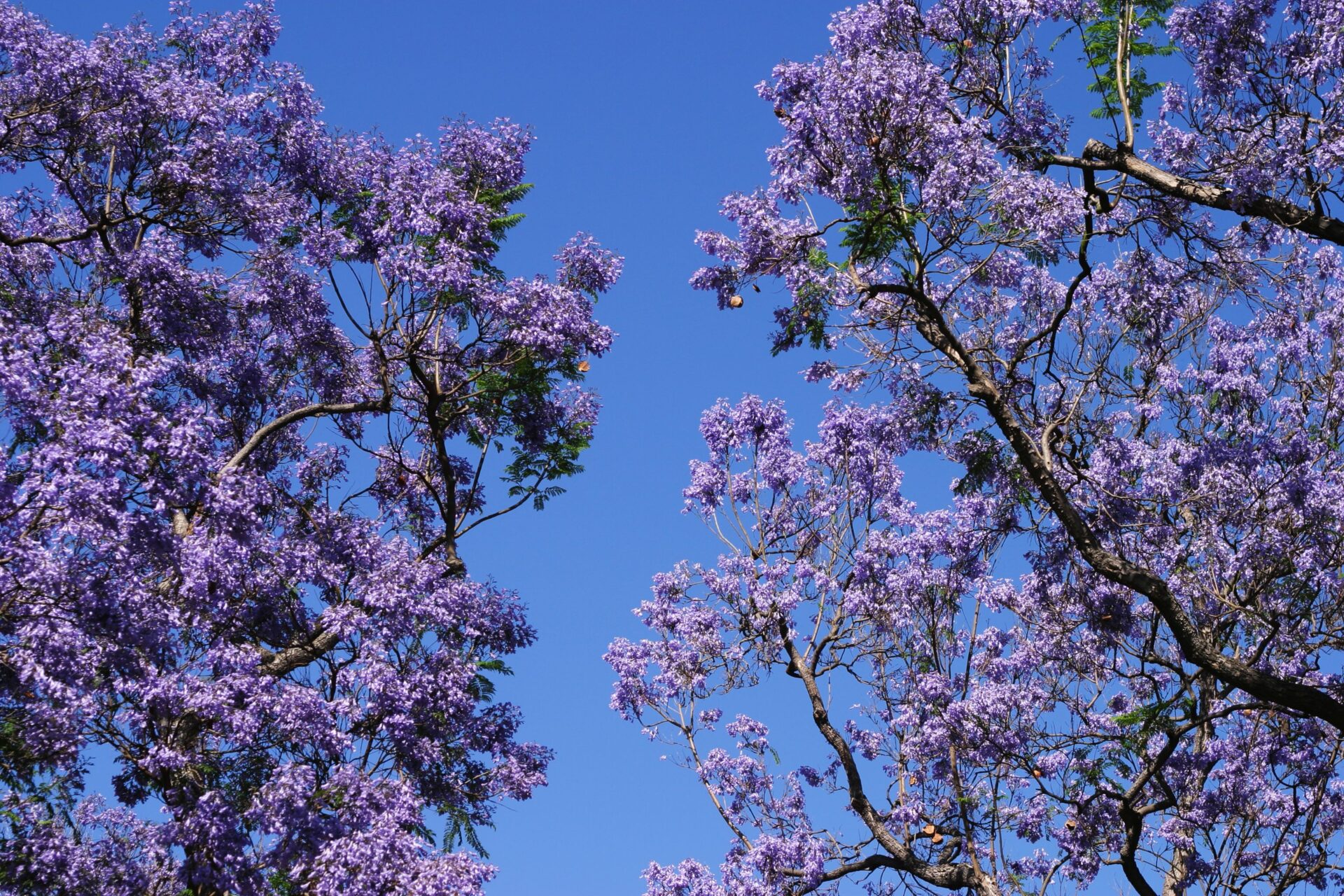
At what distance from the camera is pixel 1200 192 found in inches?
476

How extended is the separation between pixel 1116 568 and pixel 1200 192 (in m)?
3.74

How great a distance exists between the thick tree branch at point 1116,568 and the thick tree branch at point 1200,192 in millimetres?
Answer: 2376

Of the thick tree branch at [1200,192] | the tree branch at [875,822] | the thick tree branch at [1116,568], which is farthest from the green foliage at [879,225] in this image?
the tree branch at [875,822]

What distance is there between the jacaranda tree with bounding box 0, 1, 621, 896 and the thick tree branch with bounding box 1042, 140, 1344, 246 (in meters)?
5.68

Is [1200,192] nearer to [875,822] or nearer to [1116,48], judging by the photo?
[1116,48]

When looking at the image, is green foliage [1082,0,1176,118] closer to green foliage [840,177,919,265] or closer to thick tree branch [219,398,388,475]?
green foliage [840,177,919,265]

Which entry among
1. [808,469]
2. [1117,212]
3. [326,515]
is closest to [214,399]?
[326,515]

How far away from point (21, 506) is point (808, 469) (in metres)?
10.4

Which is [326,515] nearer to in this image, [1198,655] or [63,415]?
[63,415]

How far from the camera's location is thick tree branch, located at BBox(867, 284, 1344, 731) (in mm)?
11102

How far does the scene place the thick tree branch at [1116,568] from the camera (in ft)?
36.4

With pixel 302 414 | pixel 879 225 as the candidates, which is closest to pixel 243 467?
pixel 302 414

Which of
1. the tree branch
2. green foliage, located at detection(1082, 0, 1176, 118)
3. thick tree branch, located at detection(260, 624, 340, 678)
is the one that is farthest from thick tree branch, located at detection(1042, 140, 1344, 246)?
thick tree branch, located at detection(260, 624, 340, 678)

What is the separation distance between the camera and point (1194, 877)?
52.2ft
